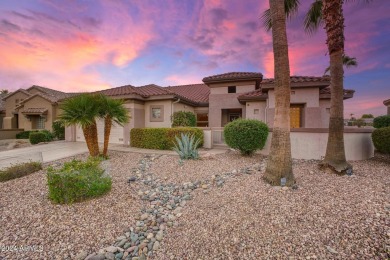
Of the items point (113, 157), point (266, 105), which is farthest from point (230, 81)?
point (113, 157)

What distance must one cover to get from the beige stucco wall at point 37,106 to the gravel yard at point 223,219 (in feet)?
61.0

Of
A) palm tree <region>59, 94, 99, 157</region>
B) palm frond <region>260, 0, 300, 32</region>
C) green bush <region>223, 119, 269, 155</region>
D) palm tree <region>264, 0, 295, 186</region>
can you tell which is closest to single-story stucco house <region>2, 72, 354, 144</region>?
palm frond <region>260, 0, 300, 32</region>

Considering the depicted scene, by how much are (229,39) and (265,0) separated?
3639mm

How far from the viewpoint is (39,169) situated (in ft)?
22.3

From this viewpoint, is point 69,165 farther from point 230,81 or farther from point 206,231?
point 230,81

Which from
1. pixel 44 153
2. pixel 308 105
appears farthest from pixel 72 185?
pixel 308 105

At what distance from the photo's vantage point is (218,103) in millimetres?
16734

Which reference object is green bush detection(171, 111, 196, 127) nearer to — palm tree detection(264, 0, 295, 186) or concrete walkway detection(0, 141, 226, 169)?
concrete walkway detection(0, 141, 226, 169)

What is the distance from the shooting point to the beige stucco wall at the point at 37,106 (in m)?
20.3

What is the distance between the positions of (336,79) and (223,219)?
6.29m

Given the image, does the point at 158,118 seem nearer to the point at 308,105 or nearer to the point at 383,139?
the point at 308,105

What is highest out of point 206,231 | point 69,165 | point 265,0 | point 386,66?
point 265,0

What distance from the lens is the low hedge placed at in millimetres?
10906

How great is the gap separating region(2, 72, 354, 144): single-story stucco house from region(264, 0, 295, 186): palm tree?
7825mm
